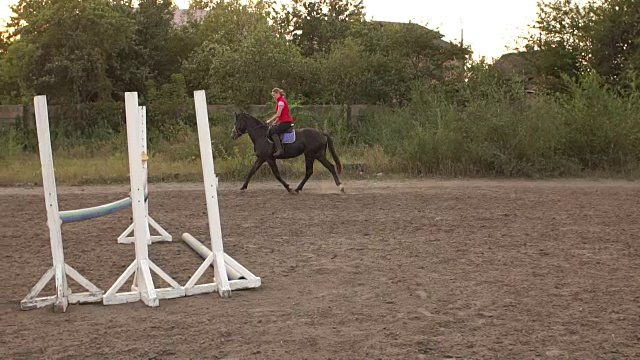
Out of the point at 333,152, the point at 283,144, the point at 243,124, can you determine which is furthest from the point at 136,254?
the point at 333,152

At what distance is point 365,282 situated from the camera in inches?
304

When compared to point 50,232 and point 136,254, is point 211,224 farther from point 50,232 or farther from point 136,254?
point 50,232

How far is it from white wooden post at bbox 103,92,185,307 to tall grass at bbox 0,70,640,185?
11.7 m

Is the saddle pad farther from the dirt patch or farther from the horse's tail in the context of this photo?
the dirt patch

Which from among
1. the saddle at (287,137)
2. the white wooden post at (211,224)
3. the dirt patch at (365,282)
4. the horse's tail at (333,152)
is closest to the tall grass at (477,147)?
the horse's tail at (333,152)

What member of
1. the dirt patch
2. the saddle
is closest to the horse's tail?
the saddle

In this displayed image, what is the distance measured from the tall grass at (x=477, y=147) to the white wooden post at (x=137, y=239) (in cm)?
1174

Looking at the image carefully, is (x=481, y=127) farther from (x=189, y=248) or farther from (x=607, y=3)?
(x=189, y=248)

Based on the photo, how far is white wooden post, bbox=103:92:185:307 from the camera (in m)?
6.93

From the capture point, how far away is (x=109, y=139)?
2359 cm

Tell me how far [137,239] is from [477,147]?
13.6 meters

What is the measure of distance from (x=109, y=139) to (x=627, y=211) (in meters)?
15.8

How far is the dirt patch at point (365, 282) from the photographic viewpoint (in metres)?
5.67

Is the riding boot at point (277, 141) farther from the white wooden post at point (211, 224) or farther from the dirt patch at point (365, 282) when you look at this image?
the white wooden post at point (211, 224)
